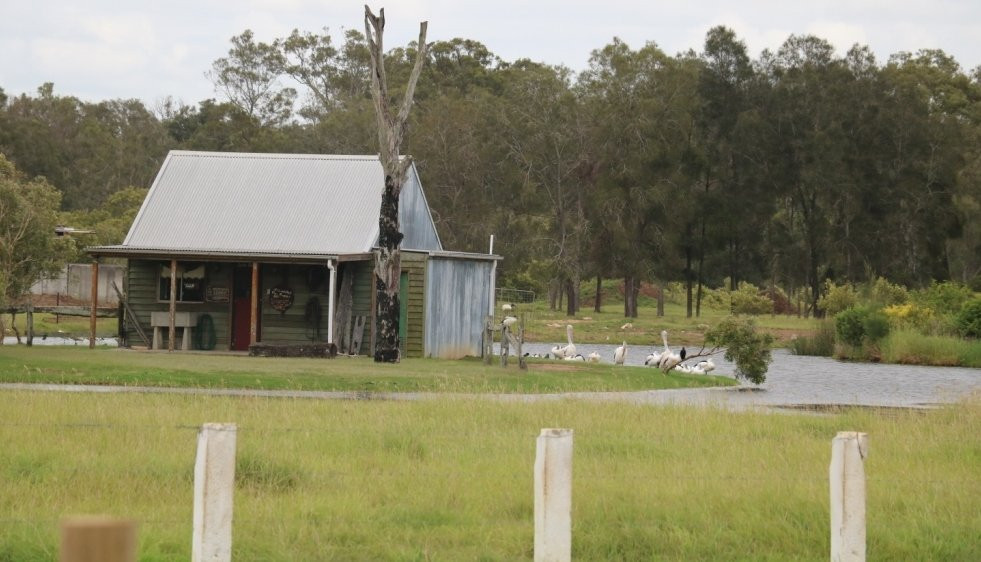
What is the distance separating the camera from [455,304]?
3644 centimetres

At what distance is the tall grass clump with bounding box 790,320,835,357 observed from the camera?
5003 cm

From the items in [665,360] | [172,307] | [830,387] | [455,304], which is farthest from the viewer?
[455,304]

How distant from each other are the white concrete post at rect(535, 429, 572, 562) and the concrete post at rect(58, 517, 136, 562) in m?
4.94

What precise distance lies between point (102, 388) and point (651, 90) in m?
48.9

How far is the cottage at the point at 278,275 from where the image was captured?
3481cm

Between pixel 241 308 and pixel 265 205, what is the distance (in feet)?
9.20

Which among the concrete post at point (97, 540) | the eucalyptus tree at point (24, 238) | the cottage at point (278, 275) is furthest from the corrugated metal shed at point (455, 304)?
the concrete post at point (97, 540)

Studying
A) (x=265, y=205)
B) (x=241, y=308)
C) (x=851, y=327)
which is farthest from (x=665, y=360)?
(x=851, y=327)

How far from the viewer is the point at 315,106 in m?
99.1

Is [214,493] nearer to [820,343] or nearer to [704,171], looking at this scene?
[820,343]

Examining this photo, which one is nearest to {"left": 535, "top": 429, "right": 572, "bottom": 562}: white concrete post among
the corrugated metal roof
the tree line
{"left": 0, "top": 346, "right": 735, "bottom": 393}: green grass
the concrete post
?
the concrete post

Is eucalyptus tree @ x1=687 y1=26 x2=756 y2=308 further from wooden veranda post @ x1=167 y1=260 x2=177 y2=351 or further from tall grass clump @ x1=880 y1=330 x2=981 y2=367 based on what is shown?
wooden veranda post @ x1=167 y1=260 x2=177 y2=351

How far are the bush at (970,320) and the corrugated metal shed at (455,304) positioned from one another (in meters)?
18.5

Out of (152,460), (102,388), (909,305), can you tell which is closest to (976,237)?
(909,305)
